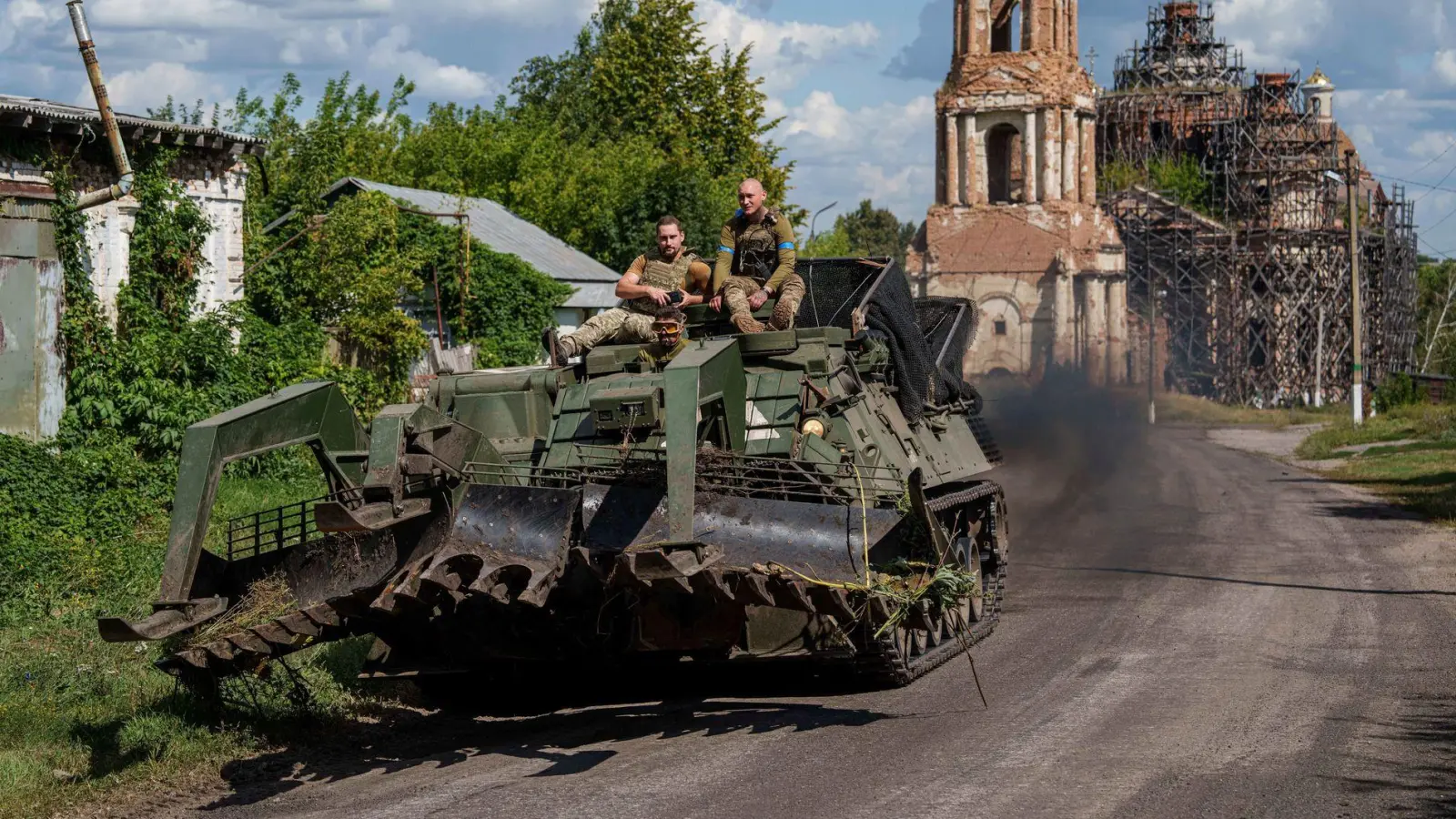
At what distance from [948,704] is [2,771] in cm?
528

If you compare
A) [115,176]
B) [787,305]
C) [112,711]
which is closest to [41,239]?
[115,176]

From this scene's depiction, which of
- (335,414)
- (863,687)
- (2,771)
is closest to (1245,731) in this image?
(863,687)

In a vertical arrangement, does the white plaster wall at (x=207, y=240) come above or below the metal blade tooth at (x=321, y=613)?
above

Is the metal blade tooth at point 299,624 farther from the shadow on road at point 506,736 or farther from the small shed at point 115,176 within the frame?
the small shed at point 115,176

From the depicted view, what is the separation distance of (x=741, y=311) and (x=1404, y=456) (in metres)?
23.2

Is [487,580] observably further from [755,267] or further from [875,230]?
[875,230]

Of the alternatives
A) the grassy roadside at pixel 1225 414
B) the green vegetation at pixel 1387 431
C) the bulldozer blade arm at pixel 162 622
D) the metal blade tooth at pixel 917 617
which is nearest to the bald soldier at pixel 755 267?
the metal blade tooth at pixel 917 617

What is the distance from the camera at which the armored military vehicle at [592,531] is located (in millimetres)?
8430

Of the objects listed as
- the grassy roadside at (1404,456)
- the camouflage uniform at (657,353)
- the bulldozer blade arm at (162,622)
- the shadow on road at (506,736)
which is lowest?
the shadow on road at (506,736)

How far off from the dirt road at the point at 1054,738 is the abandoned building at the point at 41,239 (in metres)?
8.18

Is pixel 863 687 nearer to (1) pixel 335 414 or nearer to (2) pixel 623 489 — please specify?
(2) pixel 623 489

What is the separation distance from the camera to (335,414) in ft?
31.2

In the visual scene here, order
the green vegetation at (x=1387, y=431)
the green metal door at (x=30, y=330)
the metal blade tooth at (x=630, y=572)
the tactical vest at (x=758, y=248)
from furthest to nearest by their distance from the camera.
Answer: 1. the green vegetation at (x=1387, y=431)
2. the green metal door at (x=30, y=330)
3. the tactical vest at (x=758, y=248)
4. the metal blade tooth at (x=630, y=572)

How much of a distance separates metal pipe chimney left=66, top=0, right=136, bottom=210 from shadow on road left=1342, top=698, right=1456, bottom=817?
1302cm
